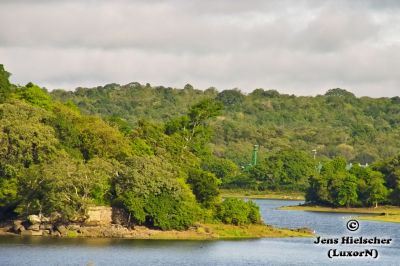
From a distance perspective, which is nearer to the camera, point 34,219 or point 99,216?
point 34,219

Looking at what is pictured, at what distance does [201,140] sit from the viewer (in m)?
143

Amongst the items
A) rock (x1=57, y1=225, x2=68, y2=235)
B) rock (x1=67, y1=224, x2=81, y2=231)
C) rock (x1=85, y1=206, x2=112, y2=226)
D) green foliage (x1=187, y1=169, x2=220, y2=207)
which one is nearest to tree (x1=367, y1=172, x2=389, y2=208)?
green foliage (x1=187, y1=169, x2=220, y2=207)

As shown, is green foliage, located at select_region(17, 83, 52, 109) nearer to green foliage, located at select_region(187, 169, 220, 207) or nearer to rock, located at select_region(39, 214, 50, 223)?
green foliage, located at select_region(187, 169, 220, 207)

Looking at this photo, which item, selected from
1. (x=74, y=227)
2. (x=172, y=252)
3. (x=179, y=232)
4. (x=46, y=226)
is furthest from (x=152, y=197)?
(x=172, y=252)

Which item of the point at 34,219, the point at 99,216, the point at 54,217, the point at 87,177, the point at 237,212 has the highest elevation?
the point at 87,177

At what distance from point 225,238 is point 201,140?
131 ft

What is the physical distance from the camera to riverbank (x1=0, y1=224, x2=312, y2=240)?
99.8m

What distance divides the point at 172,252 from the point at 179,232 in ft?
46.0

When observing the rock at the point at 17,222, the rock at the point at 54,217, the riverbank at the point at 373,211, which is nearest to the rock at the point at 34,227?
the rock at the point at 54,217

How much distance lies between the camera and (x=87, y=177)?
10000 centimetres

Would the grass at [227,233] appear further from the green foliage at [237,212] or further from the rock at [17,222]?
the rock at [17,222]

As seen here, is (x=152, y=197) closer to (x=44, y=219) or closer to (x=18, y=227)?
(x=44, y=219)

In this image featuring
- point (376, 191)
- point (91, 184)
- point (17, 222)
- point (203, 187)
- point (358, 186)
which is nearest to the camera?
point (91, 184)

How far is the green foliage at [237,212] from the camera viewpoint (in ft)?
354
